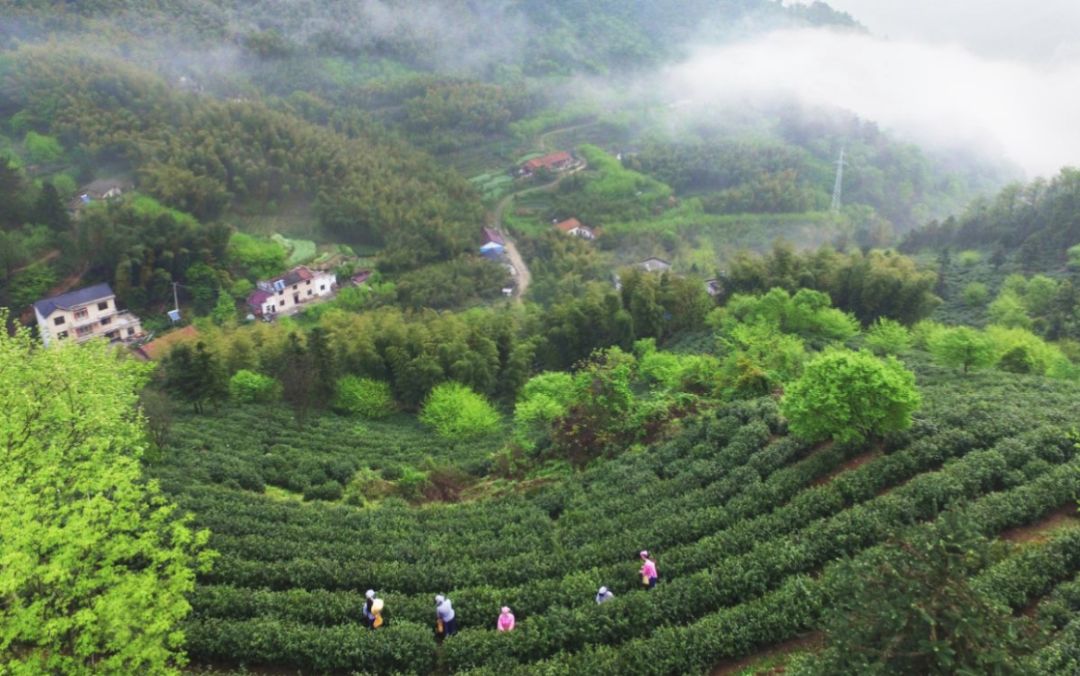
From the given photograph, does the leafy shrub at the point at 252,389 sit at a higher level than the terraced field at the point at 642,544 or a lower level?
lower

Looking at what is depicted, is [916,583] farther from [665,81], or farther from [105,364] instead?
[665,81]

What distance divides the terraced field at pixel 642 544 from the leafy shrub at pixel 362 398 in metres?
10.2

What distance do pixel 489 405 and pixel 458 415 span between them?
3098 millimetres

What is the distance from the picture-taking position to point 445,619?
557 inches

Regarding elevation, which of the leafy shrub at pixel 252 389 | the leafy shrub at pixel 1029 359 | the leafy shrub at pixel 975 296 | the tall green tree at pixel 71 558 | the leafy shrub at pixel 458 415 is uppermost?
the tall green tree at pixel 71 558

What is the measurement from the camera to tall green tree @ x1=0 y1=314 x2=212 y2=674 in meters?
10.9

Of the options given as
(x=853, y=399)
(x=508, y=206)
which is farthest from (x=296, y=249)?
(x=853, y=399)

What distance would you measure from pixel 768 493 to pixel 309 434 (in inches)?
759

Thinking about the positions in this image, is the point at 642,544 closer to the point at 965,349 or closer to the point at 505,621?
the point at 505,621

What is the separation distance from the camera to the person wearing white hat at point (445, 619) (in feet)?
46.2

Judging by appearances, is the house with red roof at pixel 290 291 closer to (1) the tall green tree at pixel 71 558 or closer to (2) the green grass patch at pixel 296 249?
(2) the green grass patch at pixel 296 249

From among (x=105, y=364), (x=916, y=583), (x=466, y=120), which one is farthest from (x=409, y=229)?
(x=916, y=583)

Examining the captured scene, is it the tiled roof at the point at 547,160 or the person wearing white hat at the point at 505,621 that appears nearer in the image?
the person wearing white hat at the point at 505,621

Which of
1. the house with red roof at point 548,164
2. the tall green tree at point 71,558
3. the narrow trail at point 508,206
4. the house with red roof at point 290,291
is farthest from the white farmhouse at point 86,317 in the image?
the house with red roof at point 548,164
